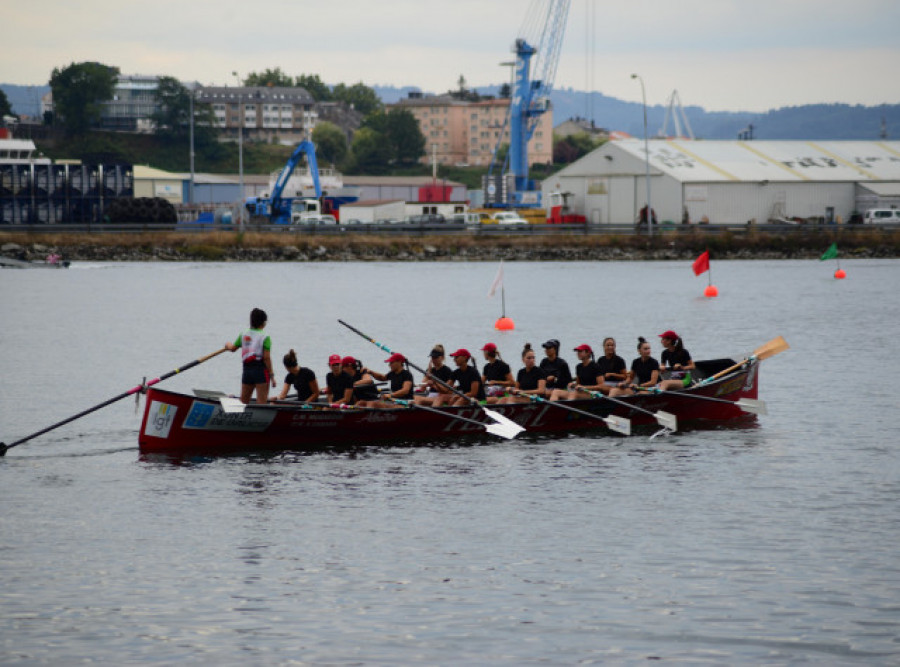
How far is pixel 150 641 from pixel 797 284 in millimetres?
63451

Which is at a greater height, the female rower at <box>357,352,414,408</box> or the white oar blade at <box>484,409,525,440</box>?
the female rower at <box>357,352,414,408</box>

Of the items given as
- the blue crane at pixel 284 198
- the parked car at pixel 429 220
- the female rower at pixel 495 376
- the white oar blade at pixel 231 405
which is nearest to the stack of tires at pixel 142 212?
the blue crane at pixel 284 198

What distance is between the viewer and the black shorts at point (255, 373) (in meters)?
21.4

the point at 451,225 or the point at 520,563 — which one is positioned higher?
the point at 451,225

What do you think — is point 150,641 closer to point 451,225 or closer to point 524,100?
point 451,225

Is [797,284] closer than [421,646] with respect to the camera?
No

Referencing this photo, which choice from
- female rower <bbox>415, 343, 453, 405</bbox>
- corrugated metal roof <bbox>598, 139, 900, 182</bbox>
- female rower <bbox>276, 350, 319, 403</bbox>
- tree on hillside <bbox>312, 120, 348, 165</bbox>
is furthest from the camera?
tree on hillside <bbox>312, 120, 348, 165</bbox>

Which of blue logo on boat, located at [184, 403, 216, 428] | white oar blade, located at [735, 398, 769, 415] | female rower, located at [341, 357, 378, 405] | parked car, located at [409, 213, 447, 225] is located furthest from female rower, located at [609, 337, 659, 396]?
parked car, located at [409, 213, 447, 225]

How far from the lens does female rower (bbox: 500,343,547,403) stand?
24.2m

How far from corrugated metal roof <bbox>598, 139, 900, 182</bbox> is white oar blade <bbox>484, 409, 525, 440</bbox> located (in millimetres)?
66415

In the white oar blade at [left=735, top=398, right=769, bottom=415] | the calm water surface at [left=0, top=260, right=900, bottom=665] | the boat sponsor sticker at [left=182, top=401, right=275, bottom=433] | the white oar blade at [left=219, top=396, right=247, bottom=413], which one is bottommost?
the calm water surface at [left=0, top=260, right=900, bottom=665]

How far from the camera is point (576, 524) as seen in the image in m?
17.6

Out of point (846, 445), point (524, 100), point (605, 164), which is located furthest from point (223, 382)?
point (524, 100)

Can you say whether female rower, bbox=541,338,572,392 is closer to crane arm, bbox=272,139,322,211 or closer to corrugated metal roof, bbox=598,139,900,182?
corrugated metal roof, bbox=598,139,900,182
